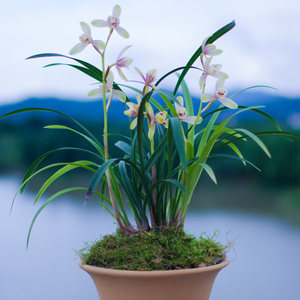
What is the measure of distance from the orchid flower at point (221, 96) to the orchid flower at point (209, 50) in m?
0.07

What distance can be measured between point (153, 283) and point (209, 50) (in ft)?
2.02

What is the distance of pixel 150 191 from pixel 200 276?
25 centimetres

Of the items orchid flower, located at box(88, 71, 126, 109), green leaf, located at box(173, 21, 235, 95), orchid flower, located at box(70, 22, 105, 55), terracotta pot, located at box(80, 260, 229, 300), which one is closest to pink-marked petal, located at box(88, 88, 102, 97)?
orchid flower, located at box(88, 71, 126, 109)

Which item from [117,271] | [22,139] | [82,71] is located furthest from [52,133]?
[117,271]

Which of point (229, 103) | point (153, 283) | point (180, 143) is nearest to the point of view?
point (180, 143)

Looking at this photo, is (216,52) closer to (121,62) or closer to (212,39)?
(212,39)

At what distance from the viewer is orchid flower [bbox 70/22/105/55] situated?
3.38ft

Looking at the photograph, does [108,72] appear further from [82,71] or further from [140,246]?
[140,246]

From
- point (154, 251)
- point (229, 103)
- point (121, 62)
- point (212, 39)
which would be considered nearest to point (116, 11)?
point (121, 62)

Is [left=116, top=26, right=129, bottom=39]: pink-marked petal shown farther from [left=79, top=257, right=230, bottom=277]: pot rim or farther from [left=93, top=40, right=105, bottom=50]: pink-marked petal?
[left=79, top=257, right=230, bottom=277]: pot rim

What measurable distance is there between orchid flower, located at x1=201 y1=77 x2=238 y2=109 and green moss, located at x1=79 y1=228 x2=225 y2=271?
14.9 inches

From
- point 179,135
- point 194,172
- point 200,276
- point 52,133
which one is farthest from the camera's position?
point 52,133

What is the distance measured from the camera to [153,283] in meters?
0.92

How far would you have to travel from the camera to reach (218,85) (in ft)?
3.43
